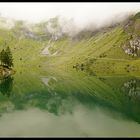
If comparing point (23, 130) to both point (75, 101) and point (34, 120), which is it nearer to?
point (34, 120)

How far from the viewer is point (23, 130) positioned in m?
53.4

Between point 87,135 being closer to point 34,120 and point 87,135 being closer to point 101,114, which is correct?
point 34,120

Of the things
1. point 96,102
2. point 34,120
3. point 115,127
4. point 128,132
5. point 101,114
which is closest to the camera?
point 128,132

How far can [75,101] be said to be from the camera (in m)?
100

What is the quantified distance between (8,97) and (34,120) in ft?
129

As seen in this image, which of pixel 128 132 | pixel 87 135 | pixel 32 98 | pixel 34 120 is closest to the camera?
pixel 87 135

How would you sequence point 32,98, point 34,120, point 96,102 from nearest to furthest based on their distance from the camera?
point 34,120 < point 96,102 < point 32,98

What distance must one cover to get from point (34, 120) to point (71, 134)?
15.7 metres

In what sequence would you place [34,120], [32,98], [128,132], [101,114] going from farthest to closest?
[32,98] → [101,114] → [34,120] → [128,132]

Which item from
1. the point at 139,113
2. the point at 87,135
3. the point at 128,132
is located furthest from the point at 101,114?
the point at 87,135

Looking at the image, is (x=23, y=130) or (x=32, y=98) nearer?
(x=23, y=130)

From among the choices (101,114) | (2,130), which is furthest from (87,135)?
(101,114)

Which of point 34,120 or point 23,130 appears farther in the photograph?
point 34,120

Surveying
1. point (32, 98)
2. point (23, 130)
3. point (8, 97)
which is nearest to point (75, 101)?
point (32, 98)
